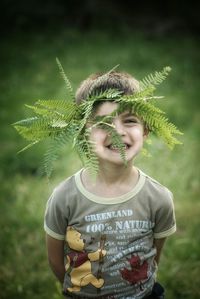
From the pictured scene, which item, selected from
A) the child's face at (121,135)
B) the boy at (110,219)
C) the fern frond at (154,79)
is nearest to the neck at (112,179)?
the boy at (110,219)

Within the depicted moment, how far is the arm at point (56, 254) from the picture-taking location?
8.35 ft

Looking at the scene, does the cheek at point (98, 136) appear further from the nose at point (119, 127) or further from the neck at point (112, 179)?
the neck at point (112, 179)

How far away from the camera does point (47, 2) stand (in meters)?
15.0

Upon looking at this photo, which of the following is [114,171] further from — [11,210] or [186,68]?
[186,68]

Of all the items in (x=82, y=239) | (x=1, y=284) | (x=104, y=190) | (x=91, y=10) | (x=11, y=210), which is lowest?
(x=1, y=284)

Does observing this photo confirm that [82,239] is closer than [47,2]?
Yes

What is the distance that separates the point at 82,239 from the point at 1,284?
1.88m

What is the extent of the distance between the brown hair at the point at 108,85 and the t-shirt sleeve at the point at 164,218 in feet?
2.15

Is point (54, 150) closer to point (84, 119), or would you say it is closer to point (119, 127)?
point (84, 119)

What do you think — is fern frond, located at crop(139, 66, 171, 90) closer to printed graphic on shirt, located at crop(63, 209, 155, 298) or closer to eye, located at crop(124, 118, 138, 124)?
eye, located at crop(124, 118, 138, 124)

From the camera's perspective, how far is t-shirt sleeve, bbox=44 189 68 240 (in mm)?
2381

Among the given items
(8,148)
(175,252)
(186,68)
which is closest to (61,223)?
(175,252)

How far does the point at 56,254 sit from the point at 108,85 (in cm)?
110

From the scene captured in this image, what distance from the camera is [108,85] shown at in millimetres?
2320
